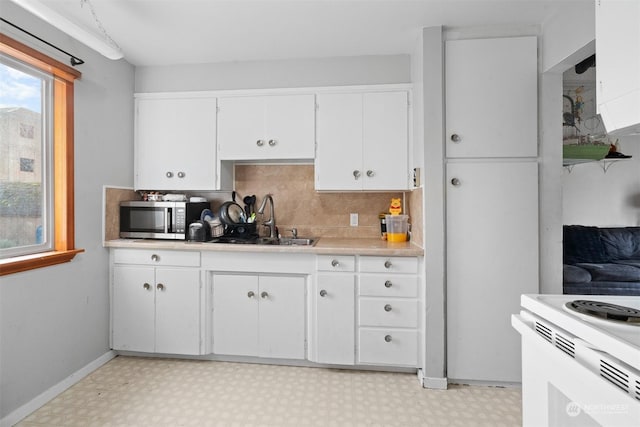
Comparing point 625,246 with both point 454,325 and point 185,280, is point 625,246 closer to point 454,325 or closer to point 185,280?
point 454,325

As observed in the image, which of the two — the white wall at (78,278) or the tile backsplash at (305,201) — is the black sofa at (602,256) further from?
the white wall at (78,278)

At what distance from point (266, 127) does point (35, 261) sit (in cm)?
173

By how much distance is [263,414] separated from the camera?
6.02 ft

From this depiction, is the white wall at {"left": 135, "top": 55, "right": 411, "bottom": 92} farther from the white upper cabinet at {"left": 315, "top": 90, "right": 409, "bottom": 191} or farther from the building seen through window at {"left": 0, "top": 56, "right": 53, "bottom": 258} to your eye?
the building seen through window at {"left": 0, "top": 56, "right": 53, "bottom": 258}

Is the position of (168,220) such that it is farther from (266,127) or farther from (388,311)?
(388,311)

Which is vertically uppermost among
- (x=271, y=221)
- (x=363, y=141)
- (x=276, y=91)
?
(x=276, y=91)

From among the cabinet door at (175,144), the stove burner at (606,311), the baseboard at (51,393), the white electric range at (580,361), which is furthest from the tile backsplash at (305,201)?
the stove burner at (606,311)

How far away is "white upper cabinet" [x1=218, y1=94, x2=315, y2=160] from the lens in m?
2.58

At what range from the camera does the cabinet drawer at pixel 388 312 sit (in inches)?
87.1

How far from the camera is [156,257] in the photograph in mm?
2426

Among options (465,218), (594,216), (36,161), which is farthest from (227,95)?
(594,216)

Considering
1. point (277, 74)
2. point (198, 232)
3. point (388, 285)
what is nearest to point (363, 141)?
point (277, 74)

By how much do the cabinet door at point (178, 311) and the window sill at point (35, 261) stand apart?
0.57m

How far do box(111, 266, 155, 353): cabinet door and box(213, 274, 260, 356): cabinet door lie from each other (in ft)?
1.66
